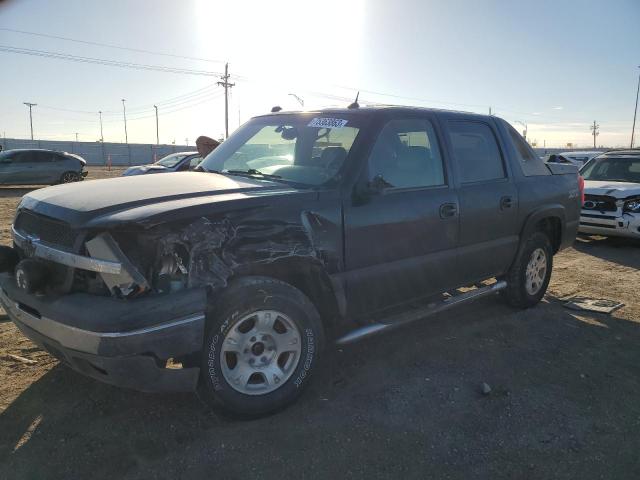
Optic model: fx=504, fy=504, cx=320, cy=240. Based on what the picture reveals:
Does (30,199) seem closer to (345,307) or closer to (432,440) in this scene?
(345,307)

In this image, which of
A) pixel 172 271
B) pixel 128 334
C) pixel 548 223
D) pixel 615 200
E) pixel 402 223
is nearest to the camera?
pixel 128 334

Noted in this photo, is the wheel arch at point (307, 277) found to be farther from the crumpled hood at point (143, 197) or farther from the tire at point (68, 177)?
the tire at point (68, 177)

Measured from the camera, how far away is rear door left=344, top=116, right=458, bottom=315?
3.50 meters

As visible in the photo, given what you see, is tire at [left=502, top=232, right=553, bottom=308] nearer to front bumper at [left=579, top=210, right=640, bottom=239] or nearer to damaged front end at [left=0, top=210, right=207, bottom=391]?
damaged front end at [left=0, top=210, right=207, bottom=391]

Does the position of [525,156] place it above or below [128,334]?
above

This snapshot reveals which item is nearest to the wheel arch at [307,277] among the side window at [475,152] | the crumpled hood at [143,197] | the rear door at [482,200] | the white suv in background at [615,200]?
the crumpled hood at [143,197]

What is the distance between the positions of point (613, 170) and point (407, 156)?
27.7 ft

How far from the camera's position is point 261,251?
9.81 ft

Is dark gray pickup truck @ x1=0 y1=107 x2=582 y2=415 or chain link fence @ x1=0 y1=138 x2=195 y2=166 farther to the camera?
chain link fence @ x1=0 y1=138 x2=195 y2=166

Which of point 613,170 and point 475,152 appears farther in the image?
point 613,170

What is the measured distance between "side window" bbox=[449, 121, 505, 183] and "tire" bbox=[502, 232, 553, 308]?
0.93 m

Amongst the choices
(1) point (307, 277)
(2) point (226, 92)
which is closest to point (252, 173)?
(1) point (307, 277)

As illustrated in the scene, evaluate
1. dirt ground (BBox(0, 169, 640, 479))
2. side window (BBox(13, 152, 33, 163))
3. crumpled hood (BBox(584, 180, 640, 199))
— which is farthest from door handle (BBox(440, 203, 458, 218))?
side window (BBox(13, 152, 33, 163))

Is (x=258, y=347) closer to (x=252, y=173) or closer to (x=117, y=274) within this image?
(x=117, y=274)
